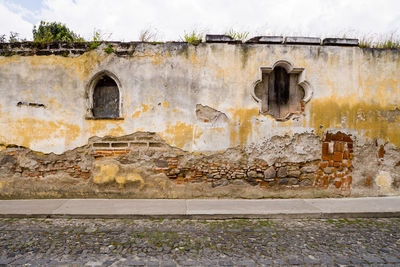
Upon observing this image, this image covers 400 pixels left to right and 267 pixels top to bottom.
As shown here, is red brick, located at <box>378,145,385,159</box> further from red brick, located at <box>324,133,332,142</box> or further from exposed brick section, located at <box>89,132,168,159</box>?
exposed brick section, located at <box>89,132,168,159</box>

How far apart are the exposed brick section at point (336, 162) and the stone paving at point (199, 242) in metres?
1.14

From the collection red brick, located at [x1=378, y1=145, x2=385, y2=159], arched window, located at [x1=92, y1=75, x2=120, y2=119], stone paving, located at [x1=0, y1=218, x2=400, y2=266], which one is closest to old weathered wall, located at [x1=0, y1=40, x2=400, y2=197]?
arched window, located at [x1=92, y1=75, x2=120, y2=119]

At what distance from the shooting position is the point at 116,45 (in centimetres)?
503

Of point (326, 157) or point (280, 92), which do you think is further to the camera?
point (280, 92)

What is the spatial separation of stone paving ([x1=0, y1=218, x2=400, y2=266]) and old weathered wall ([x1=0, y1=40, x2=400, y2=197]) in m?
1.21

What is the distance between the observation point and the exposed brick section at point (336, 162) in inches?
202

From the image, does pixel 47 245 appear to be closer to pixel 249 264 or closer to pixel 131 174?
pixel 131 174

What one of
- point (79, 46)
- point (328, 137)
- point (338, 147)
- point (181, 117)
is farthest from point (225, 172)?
point (79, 46)

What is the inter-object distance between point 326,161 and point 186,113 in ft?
10.9

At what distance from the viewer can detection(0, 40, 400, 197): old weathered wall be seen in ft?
16.5

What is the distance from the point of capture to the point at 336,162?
5.14 m

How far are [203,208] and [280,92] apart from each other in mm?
3204

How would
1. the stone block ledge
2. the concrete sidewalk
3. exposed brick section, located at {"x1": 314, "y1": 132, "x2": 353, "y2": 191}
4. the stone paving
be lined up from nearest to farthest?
the stone paving → the concrete sidewalk → the stone block ledge → exposed brick section, located at {"x1": 314, "y1": 132, "x2": 353, "y2": 191}

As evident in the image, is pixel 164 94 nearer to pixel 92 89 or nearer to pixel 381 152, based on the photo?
pixel 92 89
